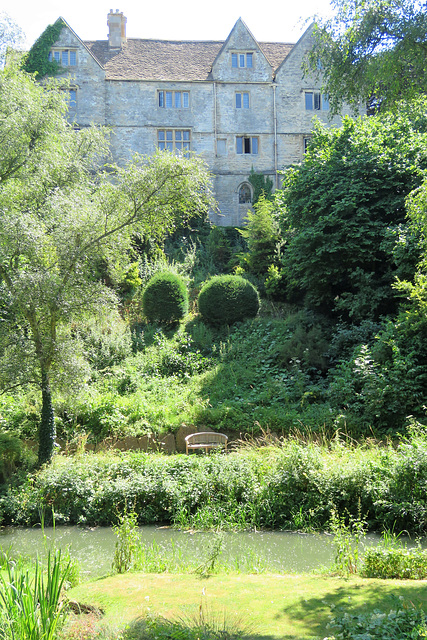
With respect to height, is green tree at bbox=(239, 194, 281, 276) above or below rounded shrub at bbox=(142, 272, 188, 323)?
above

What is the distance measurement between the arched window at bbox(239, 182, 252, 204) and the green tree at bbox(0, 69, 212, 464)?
1960 centimetres

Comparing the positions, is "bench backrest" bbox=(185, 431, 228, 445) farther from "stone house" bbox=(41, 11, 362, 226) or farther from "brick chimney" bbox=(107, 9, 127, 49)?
"brick chimney" bbox=(107, 9, 127, 49)

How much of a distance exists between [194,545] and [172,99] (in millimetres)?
26434

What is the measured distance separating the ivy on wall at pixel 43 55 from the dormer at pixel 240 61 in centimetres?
837

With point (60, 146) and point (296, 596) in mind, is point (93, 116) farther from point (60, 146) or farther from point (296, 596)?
point (296, 596)

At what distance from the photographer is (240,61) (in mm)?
28922

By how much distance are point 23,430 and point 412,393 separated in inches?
309

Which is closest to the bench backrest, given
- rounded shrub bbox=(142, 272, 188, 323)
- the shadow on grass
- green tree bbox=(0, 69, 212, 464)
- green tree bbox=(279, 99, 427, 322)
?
green tree bbox=(0, 69, 212, 464)

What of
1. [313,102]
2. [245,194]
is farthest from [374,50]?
[313,102]

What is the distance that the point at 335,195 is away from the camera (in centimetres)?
1445

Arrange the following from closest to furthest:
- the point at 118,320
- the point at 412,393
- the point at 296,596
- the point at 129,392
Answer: the point at 296,596 → the point at 412,393 → the point at 129,392 → the point at 118,320

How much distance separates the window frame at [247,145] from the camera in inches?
1152

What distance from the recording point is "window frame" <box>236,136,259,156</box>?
2927cm

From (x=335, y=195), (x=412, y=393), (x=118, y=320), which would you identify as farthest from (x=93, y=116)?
(x=412, y=393)
